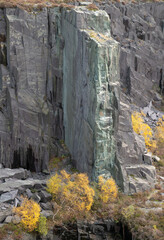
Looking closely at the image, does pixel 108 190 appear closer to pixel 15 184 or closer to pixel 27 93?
pixel 15 184

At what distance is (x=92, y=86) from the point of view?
38.3m

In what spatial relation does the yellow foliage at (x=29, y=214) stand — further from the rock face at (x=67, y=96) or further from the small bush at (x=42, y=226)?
the rock face at (x=67, y=96)

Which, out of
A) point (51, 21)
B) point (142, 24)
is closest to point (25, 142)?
point (51, 21)

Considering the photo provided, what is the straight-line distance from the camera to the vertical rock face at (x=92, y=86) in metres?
37.6

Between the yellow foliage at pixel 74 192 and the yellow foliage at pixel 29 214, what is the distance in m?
3.61

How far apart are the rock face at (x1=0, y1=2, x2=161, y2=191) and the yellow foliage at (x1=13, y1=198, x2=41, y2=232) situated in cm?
848

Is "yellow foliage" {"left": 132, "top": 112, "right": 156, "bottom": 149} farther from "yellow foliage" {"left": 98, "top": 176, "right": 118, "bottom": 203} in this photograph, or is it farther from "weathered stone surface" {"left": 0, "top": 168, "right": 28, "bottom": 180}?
"weathered stone surface" {"left": 0, "top": 168, "right": 28, "bottom": 180}

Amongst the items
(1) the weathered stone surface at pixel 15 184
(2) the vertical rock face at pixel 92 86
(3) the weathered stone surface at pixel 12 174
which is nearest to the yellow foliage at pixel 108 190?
(2) the vertical rock face at pixel 92 86

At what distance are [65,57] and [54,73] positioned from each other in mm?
2882

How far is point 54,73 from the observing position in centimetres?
4838

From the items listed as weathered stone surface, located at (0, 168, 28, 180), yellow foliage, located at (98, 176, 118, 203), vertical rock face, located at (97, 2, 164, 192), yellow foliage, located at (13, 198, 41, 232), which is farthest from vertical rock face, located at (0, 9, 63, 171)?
vertical rock face, located at (97, 2, 164, 192)

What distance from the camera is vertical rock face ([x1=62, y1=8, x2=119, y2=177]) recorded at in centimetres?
3756

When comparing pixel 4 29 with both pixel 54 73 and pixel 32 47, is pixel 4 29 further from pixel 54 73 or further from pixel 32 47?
pixel 54 73

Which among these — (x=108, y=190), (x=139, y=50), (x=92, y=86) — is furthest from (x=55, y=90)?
(x=139, y=50)
